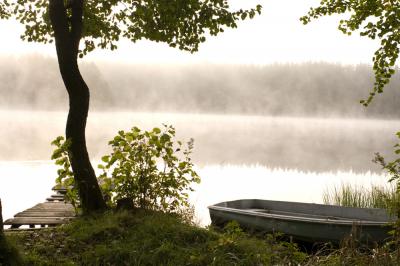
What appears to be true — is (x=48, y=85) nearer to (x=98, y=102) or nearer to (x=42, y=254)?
(x=98, y=102)

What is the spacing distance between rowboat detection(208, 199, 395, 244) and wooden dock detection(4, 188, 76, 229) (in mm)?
4211

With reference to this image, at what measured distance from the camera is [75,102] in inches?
351

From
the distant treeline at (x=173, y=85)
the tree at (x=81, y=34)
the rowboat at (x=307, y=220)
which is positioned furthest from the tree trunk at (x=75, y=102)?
the distant treeline at (x=173, y=85)

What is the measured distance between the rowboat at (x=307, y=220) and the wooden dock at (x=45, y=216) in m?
4.21

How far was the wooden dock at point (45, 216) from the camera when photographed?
9487 mm

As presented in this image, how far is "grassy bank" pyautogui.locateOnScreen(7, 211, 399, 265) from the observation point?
6.54 metres

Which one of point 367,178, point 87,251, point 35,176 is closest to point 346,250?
point 87,251

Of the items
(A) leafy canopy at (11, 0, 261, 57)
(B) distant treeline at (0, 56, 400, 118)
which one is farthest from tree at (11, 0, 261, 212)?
(B) distant treeline at (0, 56, 400, 118)

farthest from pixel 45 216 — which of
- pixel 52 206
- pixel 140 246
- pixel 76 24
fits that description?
pixel 76 24

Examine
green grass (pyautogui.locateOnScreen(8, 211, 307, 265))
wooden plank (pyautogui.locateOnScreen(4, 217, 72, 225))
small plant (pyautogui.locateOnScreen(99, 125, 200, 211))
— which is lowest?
wooden plank (pyautogui.locateOnScreen(4, 217, 72, 225))

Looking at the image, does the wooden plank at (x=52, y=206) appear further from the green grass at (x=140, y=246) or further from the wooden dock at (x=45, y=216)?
the green grass at (x=140, y=246)

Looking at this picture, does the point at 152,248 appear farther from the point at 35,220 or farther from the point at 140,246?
the point at 35,220

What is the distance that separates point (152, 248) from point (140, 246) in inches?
7.3

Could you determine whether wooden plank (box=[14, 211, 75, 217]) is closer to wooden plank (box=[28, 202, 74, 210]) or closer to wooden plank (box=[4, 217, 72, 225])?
wooden plank (box=[4, 217, 72, 225])
